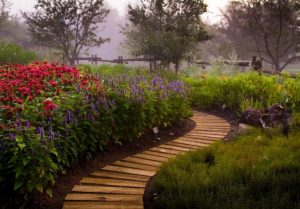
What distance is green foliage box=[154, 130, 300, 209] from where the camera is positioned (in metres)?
3.41

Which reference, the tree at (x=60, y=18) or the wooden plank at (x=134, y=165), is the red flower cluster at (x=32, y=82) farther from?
the tree at (x=60, y=18)

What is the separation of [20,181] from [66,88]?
10.4 feet

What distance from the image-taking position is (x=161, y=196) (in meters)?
3.67

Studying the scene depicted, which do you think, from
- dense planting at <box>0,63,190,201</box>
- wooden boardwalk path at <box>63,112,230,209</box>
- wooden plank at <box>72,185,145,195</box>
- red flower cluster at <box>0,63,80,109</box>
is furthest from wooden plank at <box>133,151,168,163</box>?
red flower cluster at <box>0,63,80,109</box>

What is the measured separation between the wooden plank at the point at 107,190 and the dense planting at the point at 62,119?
14.4 inches

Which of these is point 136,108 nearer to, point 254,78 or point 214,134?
point 214,134

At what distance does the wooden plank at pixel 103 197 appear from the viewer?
3.89 meters

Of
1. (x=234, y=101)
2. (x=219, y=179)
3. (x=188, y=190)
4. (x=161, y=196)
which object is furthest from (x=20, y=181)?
(x=234, y=101)

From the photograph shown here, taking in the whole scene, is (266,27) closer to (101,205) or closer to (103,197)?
(103,197)

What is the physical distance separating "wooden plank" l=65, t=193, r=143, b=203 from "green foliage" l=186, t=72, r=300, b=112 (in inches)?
192

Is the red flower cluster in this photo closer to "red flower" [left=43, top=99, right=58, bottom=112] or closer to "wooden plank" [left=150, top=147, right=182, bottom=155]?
"red flower" [left=43, top=99, right=58, bottom=112]

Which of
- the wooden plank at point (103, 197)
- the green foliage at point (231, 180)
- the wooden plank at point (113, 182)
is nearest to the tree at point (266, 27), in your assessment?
the green foliage at point (231, 180)

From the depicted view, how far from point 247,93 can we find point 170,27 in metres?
8.54

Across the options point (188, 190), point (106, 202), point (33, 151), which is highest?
point (33, 151)
